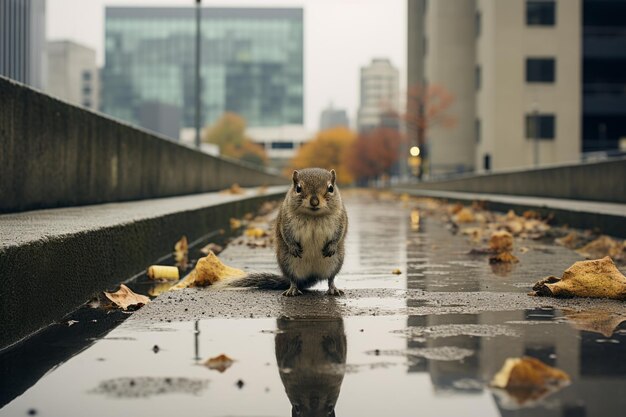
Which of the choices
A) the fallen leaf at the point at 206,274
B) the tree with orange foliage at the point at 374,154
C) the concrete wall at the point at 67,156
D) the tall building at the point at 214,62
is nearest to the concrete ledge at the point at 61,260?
the fallen leaf at the point at 206,274

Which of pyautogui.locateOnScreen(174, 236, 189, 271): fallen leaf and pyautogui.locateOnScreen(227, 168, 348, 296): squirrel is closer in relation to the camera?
pyautogui.locateOnScreen(227, 168, 348, 296): squirrel

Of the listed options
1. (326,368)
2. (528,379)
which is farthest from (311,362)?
(528,379)

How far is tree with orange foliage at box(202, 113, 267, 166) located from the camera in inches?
5536

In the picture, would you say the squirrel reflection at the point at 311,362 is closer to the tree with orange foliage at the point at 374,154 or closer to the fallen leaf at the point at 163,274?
the fallen leaf at the point at 163,274

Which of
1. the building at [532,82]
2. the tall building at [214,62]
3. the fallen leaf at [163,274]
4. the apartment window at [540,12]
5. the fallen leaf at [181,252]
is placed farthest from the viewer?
the tall building at [214,62]

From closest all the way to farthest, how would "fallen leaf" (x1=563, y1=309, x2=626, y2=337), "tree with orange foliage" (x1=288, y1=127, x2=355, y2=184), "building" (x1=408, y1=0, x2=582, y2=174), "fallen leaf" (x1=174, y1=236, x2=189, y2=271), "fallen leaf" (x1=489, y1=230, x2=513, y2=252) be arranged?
1. "fallen leaf" (x1=563, y1=309, x2=626, y2=337)
2. "fallen leaf" (x1=174, y1=236, x2=189, y2=271)
3. "fallen leaf" (x1=489, y1=230, x2=513, y2=252)
4. "building" (x1=408, y1=0, x2=582, y2=174)
5. "tree with orange foliage" (x1=288, y1=127, x2=355, y2=184)

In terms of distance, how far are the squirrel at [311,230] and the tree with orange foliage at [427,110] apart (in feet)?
223

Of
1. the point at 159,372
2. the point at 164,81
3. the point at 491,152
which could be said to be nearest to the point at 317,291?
the point at 159,372

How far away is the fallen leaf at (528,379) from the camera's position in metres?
2.79

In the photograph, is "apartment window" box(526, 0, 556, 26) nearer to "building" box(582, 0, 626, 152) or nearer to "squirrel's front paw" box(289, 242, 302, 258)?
"building" box(582, 0, 626, 152)

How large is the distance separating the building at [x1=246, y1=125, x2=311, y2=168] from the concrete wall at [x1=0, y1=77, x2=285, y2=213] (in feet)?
474

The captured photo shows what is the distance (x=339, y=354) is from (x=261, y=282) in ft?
7.50

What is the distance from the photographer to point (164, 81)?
572 feet

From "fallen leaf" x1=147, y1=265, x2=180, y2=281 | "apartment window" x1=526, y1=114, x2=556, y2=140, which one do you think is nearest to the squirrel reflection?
"fallen leaf" x1=147, y1=265, x2=180, y2=281
